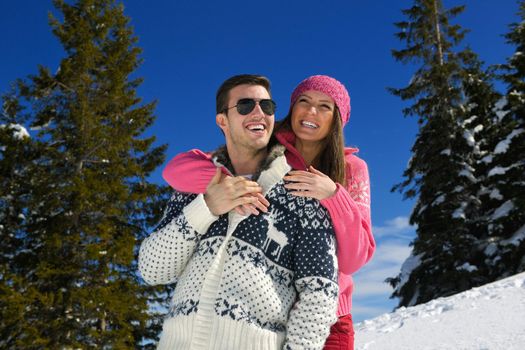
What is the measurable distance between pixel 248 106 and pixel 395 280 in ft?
53.6

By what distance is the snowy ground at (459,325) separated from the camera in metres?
5.70

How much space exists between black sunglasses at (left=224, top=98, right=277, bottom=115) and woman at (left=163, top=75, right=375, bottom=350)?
305mm

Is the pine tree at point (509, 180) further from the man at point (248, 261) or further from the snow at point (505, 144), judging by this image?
the man at point (248, 261)

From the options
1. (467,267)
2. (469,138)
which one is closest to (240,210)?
(467,267)

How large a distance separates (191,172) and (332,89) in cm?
103

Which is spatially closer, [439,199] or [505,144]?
[505,144]

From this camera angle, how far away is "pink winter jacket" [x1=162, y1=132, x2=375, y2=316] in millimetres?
2318

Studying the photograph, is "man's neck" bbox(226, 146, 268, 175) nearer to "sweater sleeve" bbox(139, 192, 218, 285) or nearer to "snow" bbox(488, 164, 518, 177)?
A: "sweater sleeve" bbox(139, 192, 218, 285)

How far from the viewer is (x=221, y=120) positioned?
2.58 meters

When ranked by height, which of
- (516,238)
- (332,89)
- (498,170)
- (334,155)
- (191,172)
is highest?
(498,170)

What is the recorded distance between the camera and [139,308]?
1438cm

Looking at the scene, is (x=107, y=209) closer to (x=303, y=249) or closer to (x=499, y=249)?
(x=499, y=249)

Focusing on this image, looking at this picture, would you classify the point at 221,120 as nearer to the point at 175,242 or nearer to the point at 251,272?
the point at 175,242

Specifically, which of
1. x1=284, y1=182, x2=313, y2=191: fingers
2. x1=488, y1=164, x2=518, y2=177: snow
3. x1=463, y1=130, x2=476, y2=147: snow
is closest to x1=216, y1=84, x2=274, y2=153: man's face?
x1=284, y1=182, x2=313, y2=191: fingers
